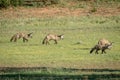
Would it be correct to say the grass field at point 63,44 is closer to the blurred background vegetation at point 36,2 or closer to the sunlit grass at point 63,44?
the sunlit grass at point 63,44

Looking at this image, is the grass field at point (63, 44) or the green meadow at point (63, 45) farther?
the grass field at point (63, 44)

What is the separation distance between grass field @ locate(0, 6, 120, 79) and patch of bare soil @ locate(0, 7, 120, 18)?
1.91m

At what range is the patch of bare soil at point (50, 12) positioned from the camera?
1945 inches

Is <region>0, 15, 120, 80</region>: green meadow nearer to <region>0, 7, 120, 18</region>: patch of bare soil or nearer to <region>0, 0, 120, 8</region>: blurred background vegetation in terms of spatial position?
<region>0, 7, 120, 18</region>: patch of bare soil

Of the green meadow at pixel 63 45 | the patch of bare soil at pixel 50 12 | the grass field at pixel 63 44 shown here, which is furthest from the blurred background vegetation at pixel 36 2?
the green meadow at pixel 63 45

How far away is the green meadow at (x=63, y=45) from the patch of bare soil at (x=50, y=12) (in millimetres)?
1889

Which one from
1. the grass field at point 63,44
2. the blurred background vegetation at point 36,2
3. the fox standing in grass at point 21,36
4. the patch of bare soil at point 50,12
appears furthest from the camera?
the blurred background vegetation at point 36,2

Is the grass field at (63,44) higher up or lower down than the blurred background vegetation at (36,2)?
higher up

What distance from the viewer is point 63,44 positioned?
96.6 feet

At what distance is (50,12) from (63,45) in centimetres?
2223

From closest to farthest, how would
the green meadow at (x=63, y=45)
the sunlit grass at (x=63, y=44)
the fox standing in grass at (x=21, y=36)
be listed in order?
the green meadow at (x=63, y=45) < the sunlit grass at (x=63, y=44) < the fox standing in grass at (x=21, y=36)

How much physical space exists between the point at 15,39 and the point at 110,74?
15797 millimetres

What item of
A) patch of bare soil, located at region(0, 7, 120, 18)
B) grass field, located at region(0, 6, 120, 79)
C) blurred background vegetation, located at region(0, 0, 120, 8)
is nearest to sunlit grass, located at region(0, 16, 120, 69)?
grass field, located at region(0, 6, 120, 79)

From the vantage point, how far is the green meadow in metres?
20.7
